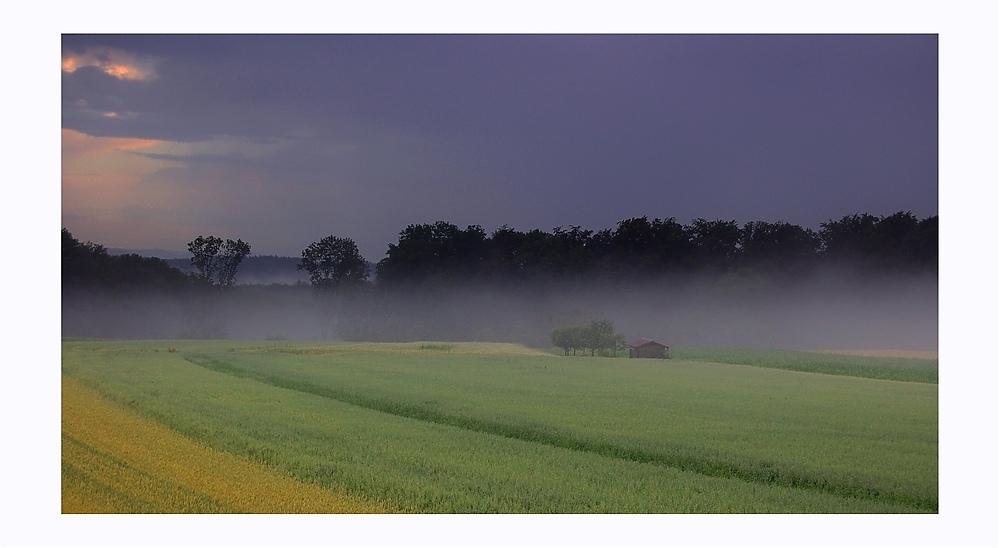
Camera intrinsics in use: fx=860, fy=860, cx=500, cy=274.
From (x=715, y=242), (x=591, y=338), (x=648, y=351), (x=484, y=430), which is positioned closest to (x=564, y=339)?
(x=591, y=338)

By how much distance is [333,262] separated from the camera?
870 centimetres

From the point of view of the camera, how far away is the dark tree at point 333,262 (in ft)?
28.2

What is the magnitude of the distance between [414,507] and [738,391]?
12.2ft

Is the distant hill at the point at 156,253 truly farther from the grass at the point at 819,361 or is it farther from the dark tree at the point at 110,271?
the grass at the point at 819,361

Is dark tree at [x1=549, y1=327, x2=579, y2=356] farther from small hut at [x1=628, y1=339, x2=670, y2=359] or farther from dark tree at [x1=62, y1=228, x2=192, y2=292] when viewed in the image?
dark tree at [x1=62, y1=228, x2=192, y2=292]

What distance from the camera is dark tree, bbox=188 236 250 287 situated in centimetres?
845

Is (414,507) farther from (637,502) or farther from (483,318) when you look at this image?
(483,318)

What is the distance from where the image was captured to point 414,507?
679cm

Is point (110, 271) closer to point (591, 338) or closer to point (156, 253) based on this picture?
point (156, 253)

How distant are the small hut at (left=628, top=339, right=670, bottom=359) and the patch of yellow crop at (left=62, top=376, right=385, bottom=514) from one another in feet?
10.6

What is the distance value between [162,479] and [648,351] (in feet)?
15.5

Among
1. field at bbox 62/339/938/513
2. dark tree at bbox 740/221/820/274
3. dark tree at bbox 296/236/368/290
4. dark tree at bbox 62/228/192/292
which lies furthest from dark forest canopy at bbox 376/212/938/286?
dark tree at bbox 62/228/192/292

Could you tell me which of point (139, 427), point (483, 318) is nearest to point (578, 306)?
point (483, 318)

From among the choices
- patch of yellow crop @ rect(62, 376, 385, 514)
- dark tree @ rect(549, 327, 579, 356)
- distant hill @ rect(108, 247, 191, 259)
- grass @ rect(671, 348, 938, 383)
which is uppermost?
distant hill @ rect(108, 247, 191, 259)
